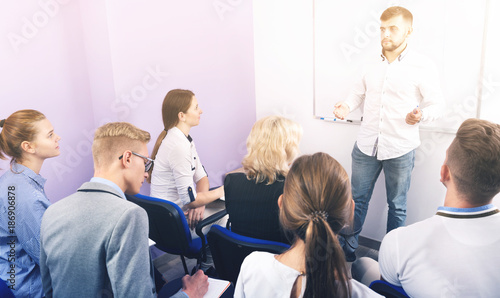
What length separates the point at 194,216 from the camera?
2.41m

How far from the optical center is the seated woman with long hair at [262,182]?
1.73 meters

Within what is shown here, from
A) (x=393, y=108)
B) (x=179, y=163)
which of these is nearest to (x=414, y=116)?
(x=393, y=108)

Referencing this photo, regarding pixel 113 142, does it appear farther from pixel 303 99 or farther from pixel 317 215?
pixel 303 99

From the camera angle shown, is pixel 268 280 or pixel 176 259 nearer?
pixel 268 280

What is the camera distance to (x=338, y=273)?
1.04 metres

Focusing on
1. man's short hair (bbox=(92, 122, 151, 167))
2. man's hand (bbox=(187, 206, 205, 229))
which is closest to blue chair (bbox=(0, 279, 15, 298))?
man's short hair (bbox=(92, 122, 151, 167))

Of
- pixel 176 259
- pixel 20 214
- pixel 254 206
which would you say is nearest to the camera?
pixel 20 214

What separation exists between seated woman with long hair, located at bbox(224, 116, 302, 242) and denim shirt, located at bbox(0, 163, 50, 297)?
906 millimetres

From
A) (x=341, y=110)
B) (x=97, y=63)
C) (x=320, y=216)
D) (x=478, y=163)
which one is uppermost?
(x=97, y=63)

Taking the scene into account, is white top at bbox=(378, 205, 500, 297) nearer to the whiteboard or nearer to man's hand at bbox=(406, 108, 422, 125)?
man's hand at bbox=(406, 108, 422, 125)

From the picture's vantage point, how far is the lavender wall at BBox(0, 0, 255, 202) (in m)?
2.15

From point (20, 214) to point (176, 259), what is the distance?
1561mm

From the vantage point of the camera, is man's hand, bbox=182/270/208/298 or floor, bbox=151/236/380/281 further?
floor, bbox=151/236/380/281

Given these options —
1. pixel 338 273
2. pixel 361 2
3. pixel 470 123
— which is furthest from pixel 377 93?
pixel 338 273
